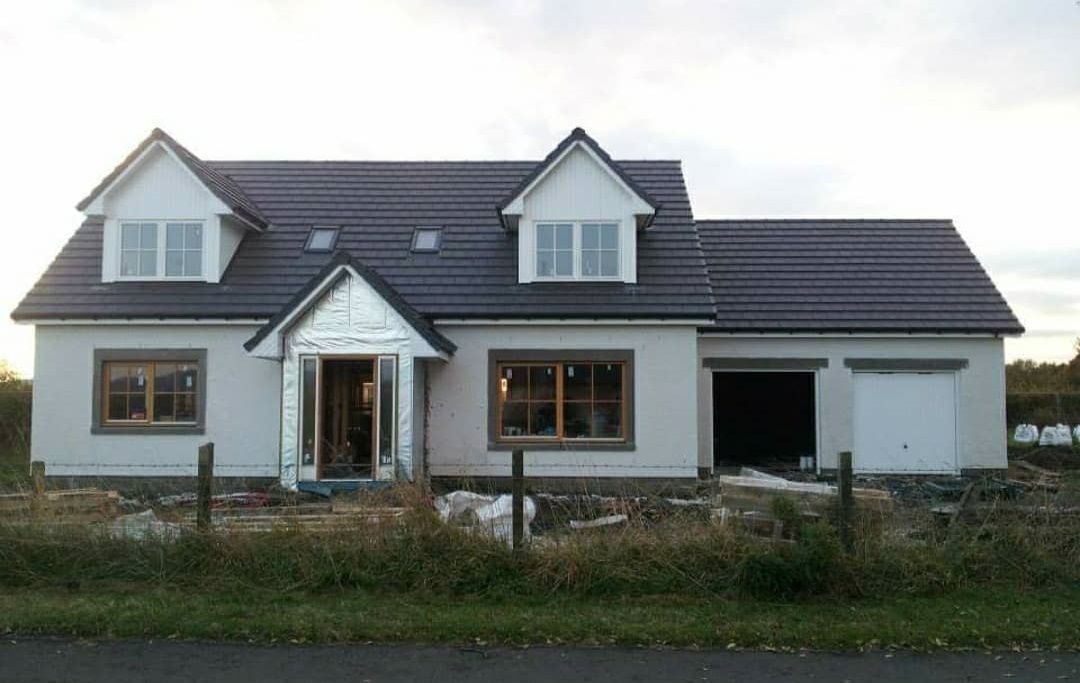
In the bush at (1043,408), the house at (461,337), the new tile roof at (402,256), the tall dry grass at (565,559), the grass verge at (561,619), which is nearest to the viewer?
the grass verge at (561,619)

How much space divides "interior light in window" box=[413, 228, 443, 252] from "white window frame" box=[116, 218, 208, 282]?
4297 mm

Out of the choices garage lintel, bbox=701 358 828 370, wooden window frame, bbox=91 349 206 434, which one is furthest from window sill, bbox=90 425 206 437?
garage lintel, bbox=701 358 828 370

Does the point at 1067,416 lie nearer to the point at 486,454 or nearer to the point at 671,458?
the point at 671,458

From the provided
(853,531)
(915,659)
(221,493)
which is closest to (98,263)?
(221,493)

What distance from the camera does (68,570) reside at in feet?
30.5

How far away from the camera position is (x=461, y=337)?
1816 cm

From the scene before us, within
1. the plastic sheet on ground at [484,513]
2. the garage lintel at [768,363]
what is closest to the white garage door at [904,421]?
the garage lintel at [768,363]

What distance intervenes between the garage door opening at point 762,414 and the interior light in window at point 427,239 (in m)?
8.15

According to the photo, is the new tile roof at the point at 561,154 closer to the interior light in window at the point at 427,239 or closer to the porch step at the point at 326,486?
the interior light in window at the point at 427,239

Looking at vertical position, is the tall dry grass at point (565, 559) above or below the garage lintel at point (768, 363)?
below

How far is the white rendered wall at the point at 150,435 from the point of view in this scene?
1792cm

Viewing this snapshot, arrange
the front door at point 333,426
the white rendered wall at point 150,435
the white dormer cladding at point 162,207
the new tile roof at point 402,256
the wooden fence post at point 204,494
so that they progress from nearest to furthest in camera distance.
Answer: the wooden fence post at point 204,494, the front door at point 333,426, the white rendered wall at point 150,435, the new tile roof at point 402,256, the white dormer cladding at point 162,207

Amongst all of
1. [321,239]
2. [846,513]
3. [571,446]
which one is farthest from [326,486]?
[846,513]

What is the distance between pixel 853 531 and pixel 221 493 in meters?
12.1
